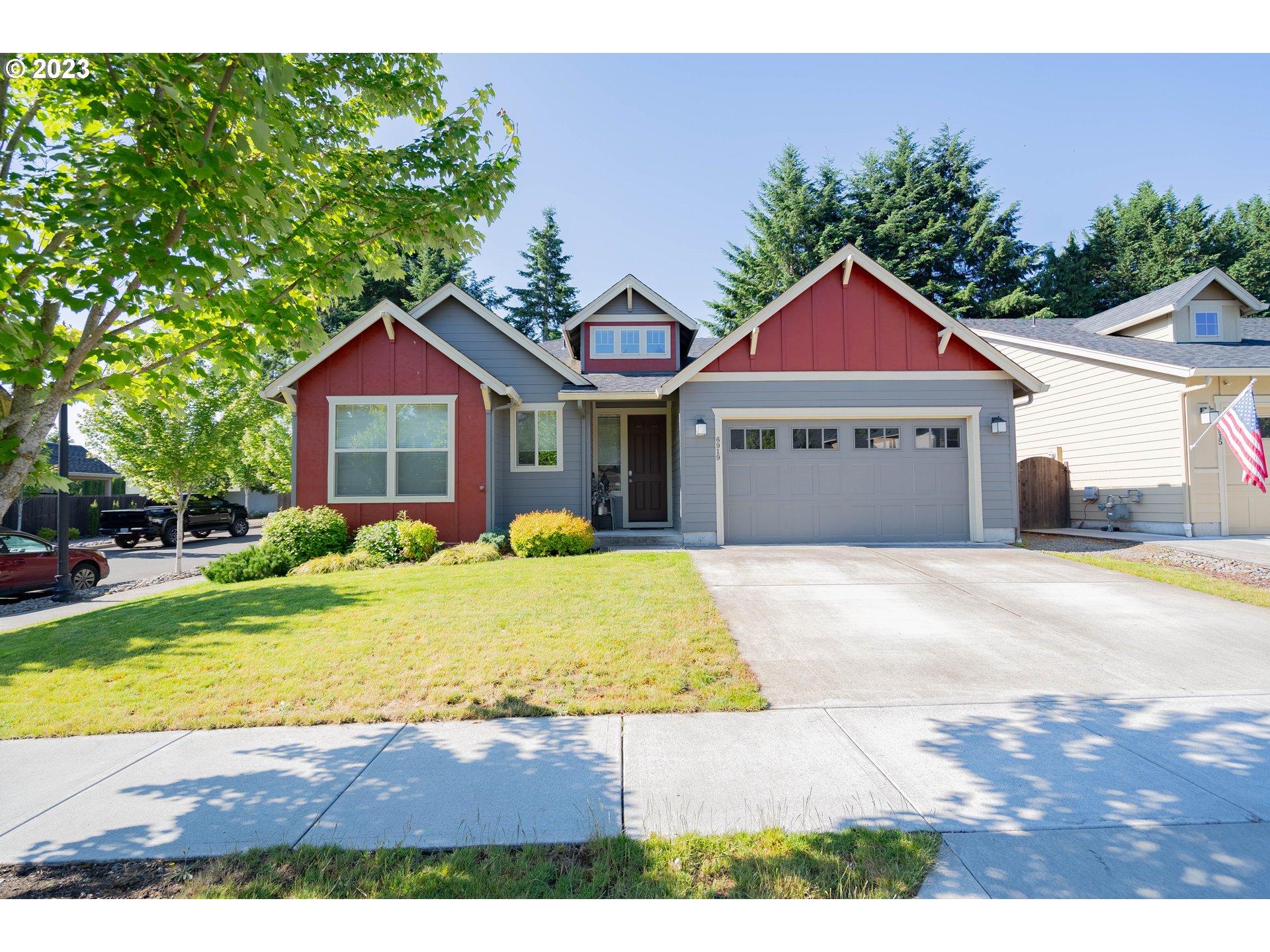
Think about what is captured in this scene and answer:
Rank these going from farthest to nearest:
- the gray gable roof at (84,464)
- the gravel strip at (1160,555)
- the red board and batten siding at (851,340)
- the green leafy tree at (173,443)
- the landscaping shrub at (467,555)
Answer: the gray gable roof at (84,464), the green leafy tree at (173,443), the red board and batten siding at (851,340), the landscaping shrub at (467,555), the gravel strip at (1160,555)

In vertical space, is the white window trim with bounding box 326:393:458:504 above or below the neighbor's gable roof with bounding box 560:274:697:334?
below

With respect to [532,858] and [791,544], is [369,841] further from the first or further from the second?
[791,544]

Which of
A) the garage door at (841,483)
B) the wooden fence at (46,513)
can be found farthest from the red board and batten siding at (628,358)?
the wooden fence at (46,513)

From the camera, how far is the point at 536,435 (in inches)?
513

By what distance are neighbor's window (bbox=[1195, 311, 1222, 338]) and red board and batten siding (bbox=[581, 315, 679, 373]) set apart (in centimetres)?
1328

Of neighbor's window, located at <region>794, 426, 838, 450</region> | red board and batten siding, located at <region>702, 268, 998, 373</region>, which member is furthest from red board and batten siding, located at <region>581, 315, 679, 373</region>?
neighbor's window, located at <region>794, 426, 838, 450</region>

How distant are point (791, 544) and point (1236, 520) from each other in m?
9.44

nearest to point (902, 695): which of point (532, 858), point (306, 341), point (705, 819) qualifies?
point (705, 819)

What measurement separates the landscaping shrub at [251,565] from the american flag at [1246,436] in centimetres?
1624

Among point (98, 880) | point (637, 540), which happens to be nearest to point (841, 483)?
point (637, 540)

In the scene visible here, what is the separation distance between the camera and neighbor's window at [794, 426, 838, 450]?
12.0 metres

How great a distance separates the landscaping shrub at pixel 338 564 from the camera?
10.2m

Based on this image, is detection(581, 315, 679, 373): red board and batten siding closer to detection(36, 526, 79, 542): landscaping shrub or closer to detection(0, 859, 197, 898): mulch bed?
detection(0, 859, 197, 898): mulch bed

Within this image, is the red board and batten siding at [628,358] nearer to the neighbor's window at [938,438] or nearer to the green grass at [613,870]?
the neighbor's window at [938,438]
